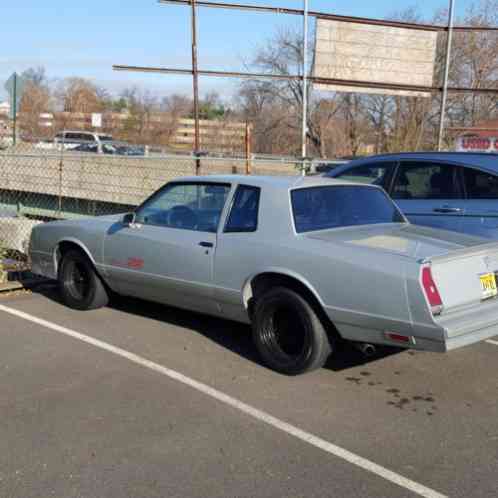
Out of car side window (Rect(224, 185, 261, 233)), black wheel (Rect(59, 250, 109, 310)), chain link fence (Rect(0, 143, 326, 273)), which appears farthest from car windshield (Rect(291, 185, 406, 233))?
chain link fence (Rect(0, 143, 326, 273))

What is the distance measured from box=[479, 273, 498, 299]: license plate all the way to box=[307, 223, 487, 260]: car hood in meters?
0.26

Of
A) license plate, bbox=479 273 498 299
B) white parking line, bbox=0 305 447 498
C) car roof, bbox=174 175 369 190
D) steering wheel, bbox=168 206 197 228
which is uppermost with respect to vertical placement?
car roof, bbox=174 175 369 190

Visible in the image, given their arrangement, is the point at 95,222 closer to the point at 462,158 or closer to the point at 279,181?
the point at 279,181

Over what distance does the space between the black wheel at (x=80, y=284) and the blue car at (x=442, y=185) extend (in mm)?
3224

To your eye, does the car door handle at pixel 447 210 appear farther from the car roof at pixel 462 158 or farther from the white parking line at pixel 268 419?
the white parking line at pixel 268 419

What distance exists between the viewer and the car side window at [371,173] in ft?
23.9

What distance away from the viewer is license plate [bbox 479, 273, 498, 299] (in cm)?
437

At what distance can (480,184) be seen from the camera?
640cm

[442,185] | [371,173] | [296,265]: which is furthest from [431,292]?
[371,173]

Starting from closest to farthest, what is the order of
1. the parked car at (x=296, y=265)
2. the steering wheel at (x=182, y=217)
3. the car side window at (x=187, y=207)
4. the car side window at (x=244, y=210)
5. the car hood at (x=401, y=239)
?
the parked car at (x=296, y=265)
the car hood at (x=401, y=239)
the car side window at (x=244, y=210)
the car side window at (x=187, y=207)
the steering wheel at (x=182, y=217)

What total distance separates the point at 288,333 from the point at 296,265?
586mm

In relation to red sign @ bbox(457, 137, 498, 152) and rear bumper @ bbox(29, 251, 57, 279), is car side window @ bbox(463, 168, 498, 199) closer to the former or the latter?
rear bumper @ bbox(29, 251, 57, 279)

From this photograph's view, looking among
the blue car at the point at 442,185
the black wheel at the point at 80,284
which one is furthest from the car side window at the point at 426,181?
the black wheel at the point at 80,284

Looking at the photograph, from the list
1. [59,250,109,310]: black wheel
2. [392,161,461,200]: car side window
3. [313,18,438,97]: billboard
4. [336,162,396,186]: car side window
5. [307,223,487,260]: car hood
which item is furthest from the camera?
[313,18,438,97]: billboard
